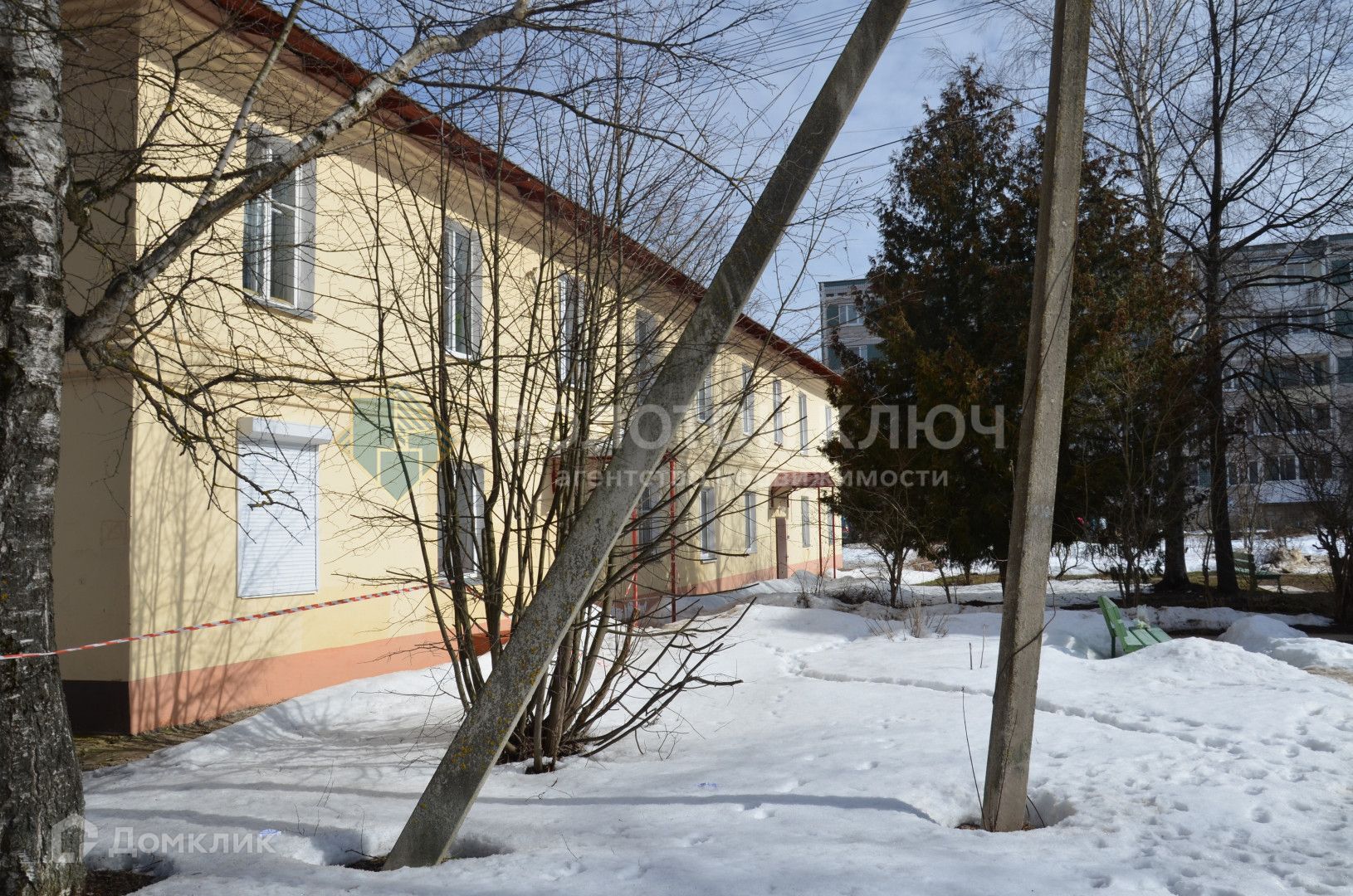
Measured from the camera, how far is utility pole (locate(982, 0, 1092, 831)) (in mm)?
4395

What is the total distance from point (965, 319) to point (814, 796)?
14.3 metres

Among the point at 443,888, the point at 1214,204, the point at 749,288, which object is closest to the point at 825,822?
the point at 443,888

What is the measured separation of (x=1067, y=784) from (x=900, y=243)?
15066mm

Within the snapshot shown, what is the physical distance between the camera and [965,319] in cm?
1781

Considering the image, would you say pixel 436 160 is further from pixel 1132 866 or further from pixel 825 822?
pixel 1132 866

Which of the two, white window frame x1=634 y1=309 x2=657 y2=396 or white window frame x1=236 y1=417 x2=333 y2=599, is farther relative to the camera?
white window frame x1=236 y1=417 x2=333 y2=599

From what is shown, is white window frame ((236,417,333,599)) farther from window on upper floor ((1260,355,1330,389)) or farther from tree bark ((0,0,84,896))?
window on upper floor ((1260,355,1330,389))

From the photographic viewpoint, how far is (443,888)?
140 inches

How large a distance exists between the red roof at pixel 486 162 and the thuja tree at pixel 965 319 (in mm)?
9827

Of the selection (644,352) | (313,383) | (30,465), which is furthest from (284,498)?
(30,465)

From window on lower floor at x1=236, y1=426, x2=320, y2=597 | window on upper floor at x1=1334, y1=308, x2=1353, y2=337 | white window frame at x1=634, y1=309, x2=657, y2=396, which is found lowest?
window on lower floor at x1=236, y1=426, x2=320, y2=597

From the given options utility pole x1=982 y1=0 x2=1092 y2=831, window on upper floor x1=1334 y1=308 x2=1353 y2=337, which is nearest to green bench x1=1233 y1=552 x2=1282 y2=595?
window on upper floor x1=1334 y1=308 x2=1353 y2=337

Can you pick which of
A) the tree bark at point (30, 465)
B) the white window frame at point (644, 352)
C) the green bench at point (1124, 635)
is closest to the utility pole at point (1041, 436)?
the white window frame at point (644, 352)

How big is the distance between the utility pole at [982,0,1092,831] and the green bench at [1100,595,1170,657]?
6.25 meters
